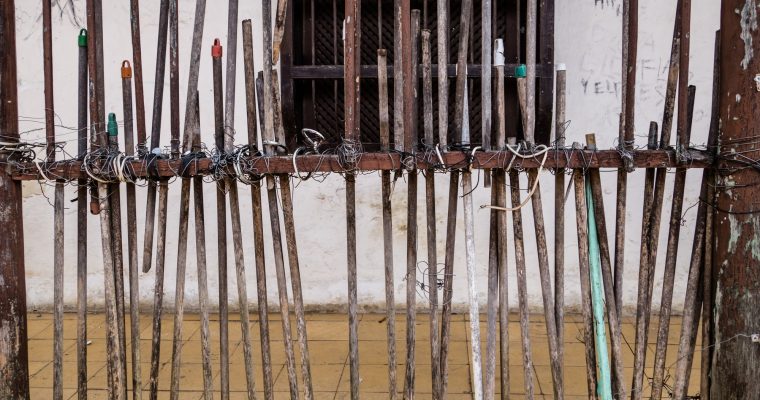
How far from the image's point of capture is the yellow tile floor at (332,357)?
3.46m

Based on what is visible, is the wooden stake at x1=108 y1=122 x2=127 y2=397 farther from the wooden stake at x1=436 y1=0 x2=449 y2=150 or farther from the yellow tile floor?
the wooden stake at x1=436 y1=0 x2=449 y2=150

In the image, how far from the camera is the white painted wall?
13.7ft

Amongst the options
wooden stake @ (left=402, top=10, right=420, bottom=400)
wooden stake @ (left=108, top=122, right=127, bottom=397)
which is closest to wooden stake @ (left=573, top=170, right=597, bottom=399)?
wooden stake @ (left=402, top=10, right=420, bottom=400)

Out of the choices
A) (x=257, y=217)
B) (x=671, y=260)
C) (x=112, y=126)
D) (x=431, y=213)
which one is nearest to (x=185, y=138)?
(x=112, y=126)

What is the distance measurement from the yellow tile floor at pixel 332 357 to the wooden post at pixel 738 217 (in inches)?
39.2

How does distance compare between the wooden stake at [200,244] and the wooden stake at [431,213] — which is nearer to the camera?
the wooden stake at [431,213]

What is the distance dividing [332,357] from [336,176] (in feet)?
3.94

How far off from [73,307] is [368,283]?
2039 millimetres

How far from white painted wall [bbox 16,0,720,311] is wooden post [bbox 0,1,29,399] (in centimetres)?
177

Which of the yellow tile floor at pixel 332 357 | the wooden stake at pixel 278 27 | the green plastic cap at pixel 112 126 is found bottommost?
the yellow tile floor at pixel 332 357

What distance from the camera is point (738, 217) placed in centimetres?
242

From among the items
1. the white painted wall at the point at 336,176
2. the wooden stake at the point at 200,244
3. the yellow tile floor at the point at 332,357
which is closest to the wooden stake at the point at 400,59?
the wooden stake at the point at 200,244

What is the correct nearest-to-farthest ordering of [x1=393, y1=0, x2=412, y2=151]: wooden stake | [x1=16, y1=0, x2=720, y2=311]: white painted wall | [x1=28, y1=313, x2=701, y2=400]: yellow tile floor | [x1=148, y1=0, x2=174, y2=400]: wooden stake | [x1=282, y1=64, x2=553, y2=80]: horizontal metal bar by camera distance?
[x1=393, y1=0, x2=412, y2=151]: wooden stake → [x1=148, y1=0, x2=174, y2=400]: wooden stake → [x1=28, y1=313, x2=701, y2=400]: yellow tile floor → [x1=282, y1=64, x2=553, y2=80]: horizontal metal bar → [x1=16, y1=0, x2=720, y2=311]: white painted wall

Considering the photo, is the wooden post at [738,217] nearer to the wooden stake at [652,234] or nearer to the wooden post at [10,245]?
the wooden stake at [652,234]
